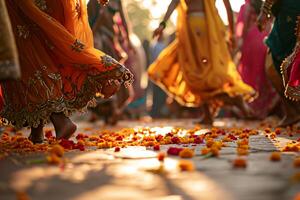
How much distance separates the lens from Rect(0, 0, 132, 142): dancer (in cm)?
461

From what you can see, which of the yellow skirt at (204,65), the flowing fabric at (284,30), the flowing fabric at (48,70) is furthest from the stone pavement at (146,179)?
the yellow skirt at (204,65)

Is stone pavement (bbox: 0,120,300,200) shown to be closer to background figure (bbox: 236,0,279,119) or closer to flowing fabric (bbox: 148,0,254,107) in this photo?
flowing fabric (bbox: 148,0,254,107)

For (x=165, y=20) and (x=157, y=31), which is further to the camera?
(x=165, y=20)

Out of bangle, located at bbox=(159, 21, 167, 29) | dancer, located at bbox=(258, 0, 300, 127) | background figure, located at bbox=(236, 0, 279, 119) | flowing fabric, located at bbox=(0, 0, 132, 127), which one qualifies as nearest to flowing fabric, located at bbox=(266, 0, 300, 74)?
dancer, located at bbox=(258, 0, 300, 127)

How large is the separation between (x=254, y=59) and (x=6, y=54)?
Result: 7.08 metres

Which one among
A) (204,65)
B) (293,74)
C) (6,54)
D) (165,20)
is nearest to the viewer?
(6,54)

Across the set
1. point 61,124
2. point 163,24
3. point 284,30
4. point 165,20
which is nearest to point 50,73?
point 61,124

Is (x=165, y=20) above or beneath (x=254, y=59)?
above

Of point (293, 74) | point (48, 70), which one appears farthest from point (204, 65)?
point (48, 70)

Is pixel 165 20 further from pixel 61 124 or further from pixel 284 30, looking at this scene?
pixel 61 124

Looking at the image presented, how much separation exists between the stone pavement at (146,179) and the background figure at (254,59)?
21.0 feet

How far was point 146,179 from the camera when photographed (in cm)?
272

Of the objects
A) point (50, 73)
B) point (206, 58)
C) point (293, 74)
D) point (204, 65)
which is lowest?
point (293, 74)

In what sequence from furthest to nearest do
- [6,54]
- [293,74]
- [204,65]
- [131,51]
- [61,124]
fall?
[131,51] → [204,65] → [293,74] → [61,124] → [6,54]
